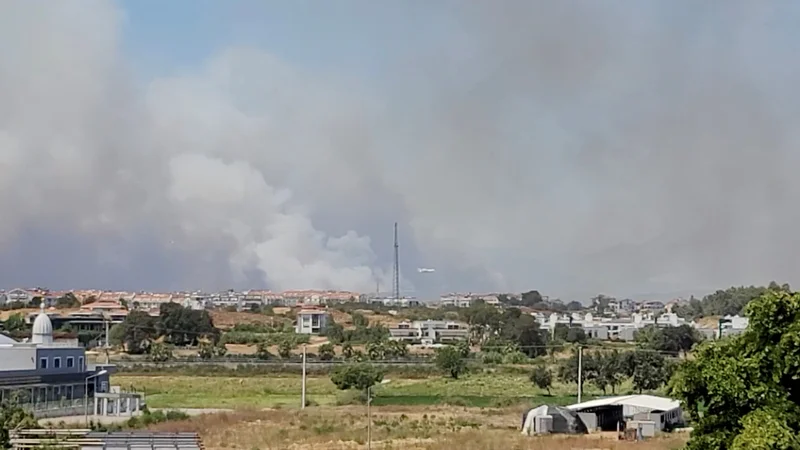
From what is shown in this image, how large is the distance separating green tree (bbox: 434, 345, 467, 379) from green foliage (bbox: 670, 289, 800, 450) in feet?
144

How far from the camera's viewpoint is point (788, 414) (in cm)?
880

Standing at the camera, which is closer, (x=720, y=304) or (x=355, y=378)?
(x=355, y=378)

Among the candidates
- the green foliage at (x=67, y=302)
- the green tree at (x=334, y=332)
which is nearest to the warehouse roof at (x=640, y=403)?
the green tree at (x=334, y=332)

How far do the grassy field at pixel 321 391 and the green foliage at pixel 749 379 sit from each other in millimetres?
29685

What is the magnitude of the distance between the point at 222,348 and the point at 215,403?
101 feet

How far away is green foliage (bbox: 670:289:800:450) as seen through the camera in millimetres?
8938

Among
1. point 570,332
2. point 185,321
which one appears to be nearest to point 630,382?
point 570,332

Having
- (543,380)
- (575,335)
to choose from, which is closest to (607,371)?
(543,380)

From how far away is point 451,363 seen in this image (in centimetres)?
5409

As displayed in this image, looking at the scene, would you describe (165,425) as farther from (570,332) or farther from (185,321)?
(570,332)

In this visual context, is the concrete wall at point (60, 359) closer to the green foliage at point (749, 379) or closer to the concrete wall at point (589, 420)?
the concrete wall at point (589, 420)

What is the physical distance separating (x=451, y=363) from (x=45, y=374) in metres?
24.6

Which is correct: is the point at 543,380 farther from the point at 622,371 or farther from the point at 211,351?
the point at 211,351

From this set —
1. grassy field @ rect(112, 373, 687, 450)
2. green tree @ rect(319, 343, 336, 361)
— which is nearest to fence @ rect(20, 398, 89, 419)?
grassy field @ rect(112, 373, 687, 450)
